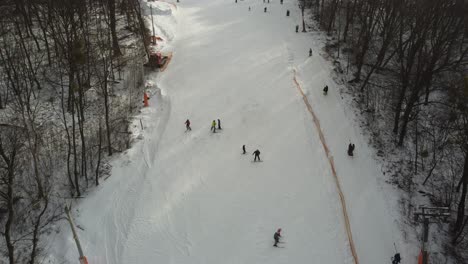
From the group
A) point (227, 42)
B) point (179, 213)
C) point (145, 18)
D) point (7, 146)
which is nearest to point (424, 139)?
point (179, 213)

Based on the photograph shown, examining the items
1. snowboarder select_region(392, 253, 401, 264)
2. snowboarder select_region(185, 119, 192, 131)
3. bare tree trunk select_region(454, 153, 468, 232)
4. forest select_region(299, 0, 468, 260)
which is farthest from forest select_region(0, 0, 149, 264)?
bare tree trunk select_region(454, 153, 468, 232)

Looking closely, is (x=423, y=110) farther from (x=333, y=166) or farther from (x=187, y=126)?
(x=187, y=126)

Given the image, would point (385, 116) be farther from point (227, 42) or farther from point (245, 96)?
point (227, 42)

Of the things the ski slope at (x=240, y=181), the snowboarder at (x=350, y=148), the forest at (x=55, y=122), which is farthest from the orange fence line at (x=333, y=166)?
the forest at (x=55, y=122)

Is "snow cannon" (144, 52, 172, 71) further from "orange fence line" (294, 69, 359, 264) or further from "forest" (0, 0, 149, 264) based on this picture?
"orange fence line" (294, 69, 359, 264)

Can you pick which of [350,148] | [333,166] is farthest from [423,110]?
[333,166]

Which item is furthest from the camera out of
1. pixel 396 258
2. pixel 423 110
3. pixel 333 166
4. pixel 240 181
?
pixel 423 110

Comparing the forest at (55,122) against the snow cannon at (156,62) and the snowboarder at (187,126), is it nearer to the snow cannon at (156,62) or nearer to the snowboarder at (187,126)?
the snow cannon at (156,62)

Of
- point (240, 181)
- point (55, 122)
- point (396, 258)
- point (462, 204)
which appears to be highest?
point (55, 122)
